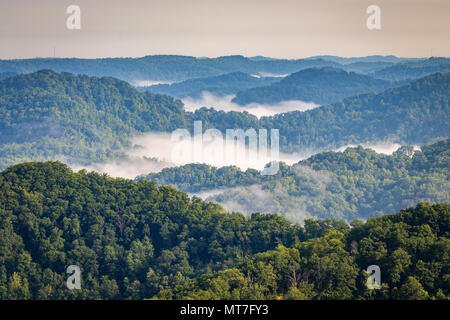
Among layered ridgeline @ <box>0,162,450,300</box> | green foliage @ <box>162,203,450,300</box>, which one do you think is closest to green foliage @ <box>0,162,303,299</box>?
layered ridgeline @ <box>0,162,450,300</box>

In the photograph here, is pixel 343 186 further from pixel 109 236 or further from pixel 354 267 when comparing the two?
pixel 354 267

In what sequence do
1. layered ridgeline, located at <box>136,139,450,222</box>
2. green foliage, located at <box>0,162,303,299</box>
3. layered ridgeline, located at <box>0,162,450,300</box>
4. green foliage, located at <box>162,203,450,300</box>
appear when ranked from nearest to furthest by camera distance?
1. green foliage, located at <box>162,203,450,300</box>
2. layered ridgeline, located at <box>0,162,450,300</box>
3. green foliage, located at <box>0,162,303,299</box>
4. layered ridgeline, located at <box>136,139,450,222</box>

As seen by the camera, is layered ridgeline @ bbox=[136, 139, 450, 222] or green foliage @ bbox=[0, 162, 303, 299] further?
layered ridgeline @ bbox=[136, 139, 450, 222]

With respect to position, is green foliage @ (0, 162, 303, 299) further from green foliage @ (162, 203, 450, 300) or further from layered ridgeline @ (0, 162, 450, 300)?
green foliage @ (162, 203, 450, 300)

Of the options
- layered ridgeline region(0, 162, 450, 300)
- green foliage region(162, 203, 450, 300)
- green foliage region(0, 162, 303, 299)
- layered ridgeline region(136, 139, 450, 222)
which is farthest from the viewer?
layered ridgeline region(136, 139, 450, 222)
